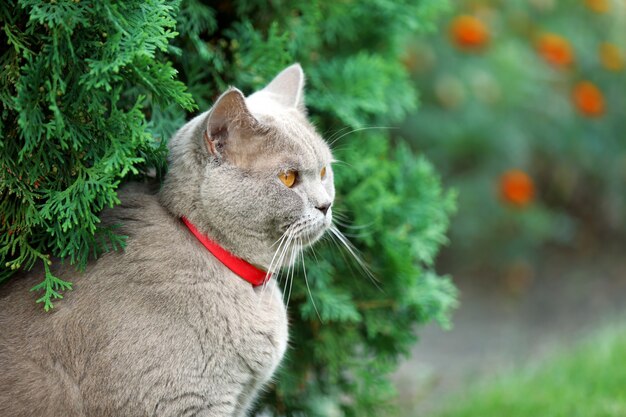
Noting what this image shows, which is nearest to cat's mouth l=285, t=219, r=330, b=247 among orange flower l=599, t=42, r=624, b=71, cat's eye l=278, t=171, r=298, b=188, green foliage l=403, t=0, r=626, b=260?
cat's eye l=278, t=171, r=298, b=188

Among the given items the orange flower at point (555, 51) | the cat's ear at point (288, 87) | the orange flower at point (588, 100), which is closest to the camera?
the cat's ear at point (288, 87)

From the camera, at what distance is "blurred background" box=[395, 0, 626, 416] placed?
502 cm

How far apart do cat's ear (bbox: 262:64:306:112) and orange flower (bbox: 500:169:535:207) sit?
9.95 ft

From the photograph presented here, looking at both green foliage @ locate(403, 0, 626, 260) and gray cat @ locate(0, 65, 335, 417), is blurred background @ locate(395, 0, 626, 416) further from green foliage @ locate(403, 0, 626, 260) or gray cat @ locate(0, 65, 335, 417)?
gray cat @ locate(0, 65, 335, 417)

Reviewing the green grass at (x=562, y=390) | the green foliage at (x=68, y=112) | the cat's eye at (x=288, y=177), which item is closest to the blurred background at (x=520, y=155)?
the green grass at (x=562, y=390)

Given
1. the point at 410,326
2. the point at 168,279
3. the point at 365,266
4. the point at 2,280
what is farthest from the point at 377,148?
the point at 2,280

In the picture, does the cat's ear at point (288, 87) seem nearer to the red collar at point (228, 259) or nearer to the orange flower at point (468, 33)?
the red collar at point (228, 259)

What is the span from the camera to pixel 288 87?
2311mm

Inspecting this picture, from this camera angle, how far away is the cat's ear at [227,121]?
1.88 meters

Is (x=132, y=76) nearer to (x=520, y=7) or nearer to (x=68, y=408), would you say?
(x=68, y=408)

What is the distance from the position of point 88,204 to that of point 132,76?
0.33m

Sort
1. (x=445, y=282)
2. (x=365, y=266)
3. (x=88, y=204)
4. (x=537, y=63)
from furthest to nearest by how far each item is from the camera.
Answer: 1. (x=537, y=63)
2. (x=445, y=282)
3. (x=365, y=266)
4. (x=88, y=204)

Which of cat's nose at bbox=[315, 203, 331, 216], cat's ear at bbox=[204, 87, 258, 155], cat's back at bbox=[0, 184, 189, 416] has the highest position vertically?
cat's ear at bbox=[204, 87, 258, 155]

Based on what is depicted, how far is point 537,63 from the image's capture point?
5.30 meters
